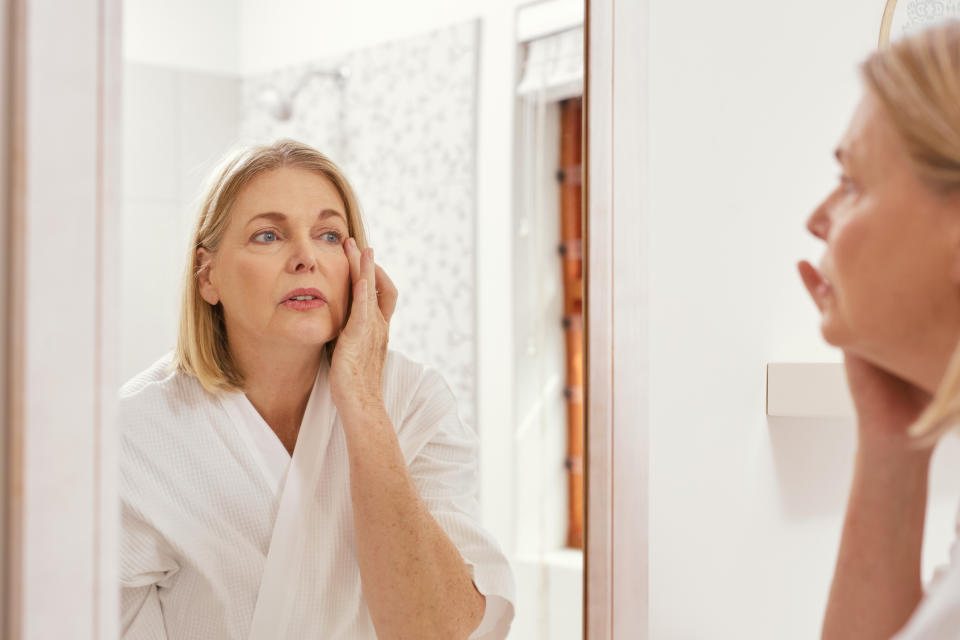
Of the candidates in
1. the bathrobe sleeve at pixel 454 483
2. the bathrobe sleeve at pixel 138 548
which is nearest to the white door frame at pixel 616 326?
the bathrobe sleeve at pixel 454 483

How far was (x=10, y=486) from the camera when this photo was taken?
0.56 metres

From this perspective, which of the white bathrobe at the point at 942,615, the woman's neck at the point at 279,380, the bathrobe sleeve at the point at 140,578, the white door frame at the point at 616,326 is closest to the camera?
the white bathrobe at the point at 942,615

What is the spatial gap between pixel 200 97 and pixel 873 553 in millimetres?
661

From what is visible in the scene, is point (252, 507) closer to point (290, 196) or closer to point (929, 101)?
point (290, 196)

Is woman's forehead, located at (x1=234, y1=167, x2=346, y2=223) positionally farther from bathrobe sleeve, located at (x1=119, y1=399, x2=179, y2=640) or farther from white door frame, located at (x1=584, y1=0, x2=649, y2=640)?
white door frame, located at (x1=584, y1=0, x2=649, y2=640)

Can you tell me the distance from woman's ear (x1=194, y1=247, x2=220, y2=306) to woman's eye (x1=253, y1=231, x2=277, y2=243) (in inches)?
2.0

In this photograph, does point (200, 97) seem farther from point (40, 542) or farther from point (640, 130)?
point (640, 130)

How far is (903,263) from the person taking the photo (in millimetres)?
637

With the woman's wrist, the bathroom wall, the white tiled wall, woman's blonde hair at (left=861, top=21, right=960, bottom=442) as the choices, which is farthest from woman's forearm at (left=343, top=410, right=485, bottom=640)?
woman's blonde hair at (left=861, top=21, right=960, bottom=442)

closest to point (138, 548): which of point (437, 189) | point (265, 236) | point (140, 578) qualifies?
point (140, 578)

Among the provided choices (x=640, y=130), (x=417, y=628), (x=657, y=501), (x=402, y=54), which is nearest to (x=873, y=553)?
(x=657, y=501)

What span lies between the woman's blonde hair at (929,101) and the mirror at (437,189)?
39cm

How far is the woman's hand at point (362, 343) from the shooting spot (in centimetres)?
81

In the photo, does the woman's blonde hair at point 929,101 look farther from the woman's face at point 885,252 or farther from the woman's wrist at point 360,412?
the woman's wrist at point 360,412
